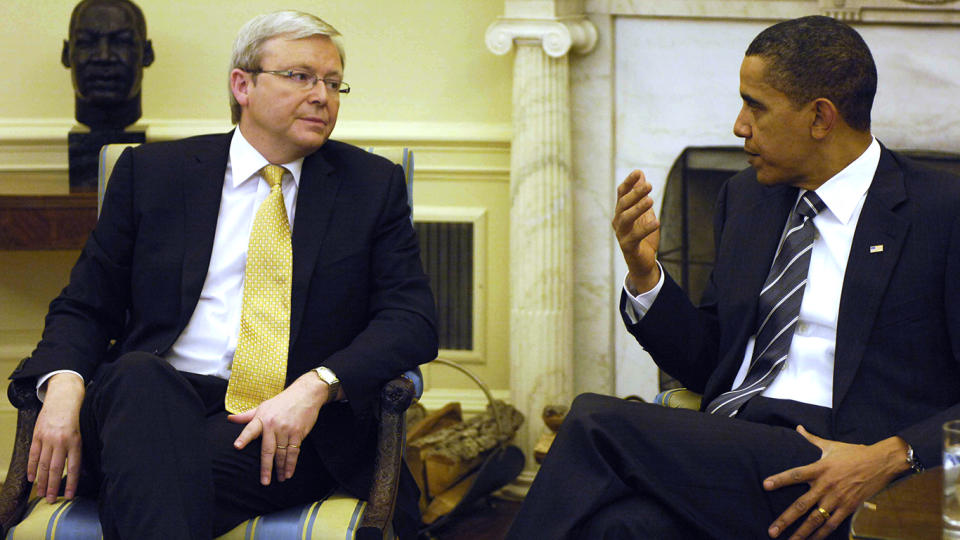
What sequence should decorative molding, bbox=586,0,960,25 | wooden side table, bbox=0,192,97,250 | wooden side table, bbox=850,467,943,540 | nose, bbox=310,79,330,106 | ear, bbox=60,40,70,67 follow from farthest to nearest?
ear, bbox=60,40,70,67 → decorative molding, bbox=586,0,960,25 → wooden side table, bbox=0,192,97,250 → nose, bbox=310,79,330,106 → wooden side table, bbox=850,467,943,540

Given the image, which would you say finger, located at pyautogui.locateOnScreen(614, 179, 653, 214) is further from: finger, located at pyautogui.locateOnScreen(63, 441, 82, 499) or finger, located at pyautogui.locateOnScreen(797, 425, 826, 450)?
finger, located at pyautogui.locateOnScreen(63, 441, 82, 499)

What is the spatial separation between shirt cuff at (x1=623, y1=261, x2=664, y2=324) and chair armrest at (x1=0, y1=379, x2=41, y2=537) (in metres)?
1.16

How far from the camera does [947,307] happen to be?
6.23ft

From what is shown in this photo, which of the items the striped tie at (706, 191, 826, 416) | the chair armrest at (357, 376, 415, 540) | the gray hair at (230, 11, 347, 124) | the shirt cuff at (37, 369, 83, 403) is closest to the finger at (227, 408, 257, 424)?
the chair armrest at (357, 376, 415, 540)

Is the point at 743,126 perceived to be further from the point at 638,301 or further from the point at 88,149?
the point at 88,149

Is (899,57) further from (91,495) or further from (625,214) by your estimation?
(91,495)

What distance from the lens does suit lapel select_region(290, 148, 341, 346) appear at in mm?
2211

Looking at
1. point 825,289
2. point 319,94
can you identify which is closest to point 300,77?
point 319,94

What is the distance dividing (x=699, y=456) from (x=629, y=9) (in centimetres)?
202

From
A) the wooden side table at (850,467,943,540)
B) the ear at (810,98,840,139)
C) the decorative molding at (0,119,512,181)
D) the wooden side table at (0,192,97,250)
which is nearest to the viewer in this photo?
the wooden side table at (850,467,943,540)

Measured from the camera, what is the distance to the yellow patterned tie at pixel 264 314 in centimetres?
215

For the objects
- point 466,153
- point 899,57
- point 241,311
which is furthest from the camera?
point 466,153

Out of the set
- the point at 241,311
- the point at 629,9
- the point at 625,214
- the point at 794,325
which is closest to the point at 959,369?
the point at 794,325

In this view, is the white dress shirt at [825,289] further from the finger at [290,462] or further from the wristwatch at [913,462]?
the finger at [290,462]
